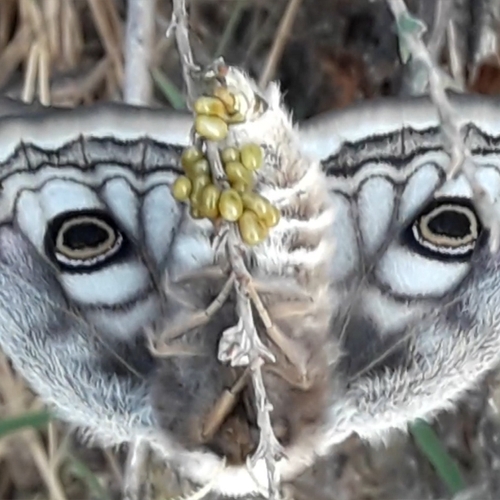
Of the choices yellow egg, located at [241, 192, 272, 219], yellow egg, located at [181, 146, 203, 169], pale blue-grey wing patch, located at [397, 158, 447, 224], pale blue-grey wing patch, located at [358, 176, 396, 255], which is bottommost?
pale blue-grey wing patch, located at [358, 176, 396, 255]

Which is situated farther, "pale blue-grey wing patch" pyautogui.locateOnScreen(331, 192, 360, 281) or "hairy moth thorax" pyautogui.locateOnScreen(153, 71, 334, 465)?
"pale blue-grey wing patch" pyautogui.locateOnScreen(331, 192, 360, 281)

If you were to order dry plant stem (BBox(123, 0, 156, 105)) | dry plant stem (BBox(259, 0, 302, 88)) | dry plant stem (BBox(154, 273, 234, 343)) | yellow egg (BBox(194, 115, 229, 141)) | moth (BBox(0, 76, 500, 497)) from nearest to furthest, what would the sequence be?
yellow egg (BBox(194, 115, 229, 141)) < dry plant stem (BBox(154, 273, 234, 343)) < moth (BBox(0, 76, 500, 497)) < dry plant stem (BBox(123, 0, 156, 105)) < dry plant stem (BBox(259, 0, 302, 88))

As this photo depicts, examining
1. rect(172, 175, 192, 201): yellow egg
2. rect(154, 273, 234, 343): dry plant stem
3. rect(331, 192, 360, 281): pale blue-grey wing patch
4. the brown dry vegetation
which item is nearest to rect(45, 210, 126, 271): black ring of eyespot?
rect(154, 273, 234, 343): dry plant stem

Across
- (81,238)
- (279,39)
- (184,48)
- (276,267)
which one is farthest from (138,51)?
(184,48)

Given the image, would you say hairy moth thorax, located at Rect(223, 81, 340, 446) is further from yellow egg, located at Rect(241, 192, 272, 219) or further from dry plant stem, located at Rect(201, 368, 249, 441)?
yellow egg, located at Rect(241, 192, 272, 219)

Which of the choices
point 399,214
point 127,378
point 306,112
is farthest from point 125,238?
point 306,112

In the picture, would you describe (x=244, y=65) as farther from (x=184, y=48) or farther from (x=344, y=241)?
(x=184, y=48)

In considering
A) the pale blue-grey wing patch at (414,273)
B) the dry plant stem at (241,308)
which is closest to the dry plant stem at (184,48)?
the dry plant stem at (241,308)
